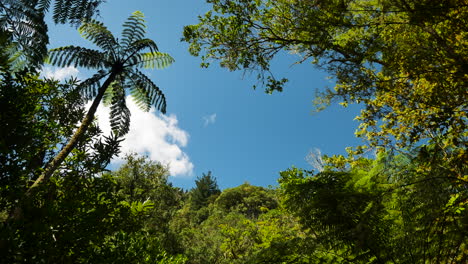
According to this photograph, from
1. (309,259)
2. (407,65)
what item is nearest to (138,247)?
(309,259)

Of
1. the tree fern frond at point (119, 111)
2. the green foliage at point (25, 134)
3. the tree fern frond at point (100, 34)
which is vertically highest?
the tree fern frond at point (100, 34)

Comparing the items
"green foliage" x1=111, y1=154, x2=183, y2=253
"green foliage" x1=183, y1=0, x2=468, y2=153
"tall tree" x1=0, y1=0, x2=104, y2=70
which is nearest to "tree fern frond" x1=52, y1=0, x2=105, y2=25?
"tall tree" x1=0, y1=0, x2=104, y2=70

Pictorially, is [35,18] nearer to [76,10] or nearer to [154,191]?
[76,10]

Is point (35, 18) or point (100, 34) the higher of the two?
point (100, 34)

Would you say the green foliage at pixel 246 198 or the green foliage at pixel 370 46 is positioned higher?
the green foliage at pixel 246 198

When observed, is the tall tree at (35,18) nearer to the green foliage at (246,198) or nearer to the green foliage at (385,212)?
the green foliage at (385,212)

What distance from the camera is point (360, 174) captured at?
17.7 ft

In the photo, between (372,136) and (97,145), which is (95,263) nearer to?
(97,145)

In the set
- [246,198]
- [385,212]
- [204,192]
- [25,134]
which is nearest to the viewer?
[25,134]

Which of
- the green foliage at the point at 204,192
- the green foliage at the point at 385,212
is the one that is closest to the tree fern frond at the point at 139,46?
the green foliage at the point at 385,212

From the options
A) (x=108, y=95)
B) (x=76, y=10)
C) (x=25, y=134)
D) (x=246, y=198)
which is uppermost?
(x=246, y=198)

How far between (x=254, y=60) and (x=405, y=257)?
4.59 m

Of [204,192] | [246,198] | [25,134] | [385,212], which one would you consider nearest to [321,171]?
[385,212]

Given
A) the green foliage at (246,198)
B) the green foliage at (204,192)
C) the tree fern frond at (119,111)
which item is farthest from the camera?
the green foliage at (204,192)
